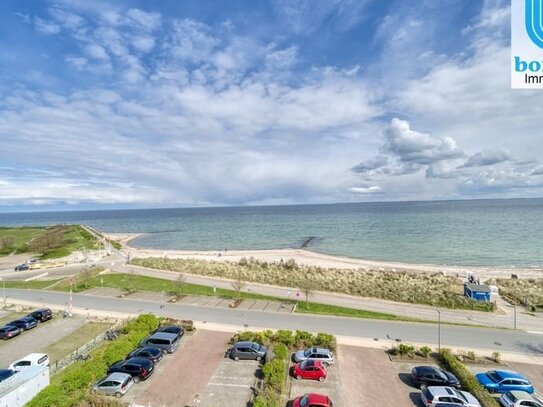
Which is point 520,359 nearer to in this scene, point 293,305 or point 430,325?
point 430,325

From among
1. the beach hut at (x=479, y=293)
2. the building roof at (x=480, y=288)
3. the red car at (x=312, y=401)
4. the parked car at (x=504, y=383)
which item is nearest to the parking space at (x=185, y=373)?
the red car at (x=312, y=401)

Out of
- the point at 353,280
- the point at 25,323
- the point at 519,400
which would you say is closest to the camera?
the point at 519,400

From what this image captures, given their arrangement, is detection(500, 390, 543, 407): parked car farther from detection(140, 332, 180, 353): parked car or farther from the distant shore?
the distant shore

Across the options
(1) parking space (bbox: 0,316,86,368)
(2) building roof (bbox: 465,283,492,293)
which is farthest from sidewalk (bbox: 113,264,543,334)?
(1) parking space (bbox: 0,316,86,368)

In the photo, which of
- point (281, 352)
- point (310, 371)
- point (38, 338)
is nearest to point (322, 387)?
point (310, 371)

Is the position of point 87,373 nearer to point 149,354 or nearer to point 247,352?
point 149,354

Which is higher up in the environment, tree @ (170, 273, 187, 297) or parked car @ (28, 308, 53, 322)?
tree @ (170, 273, 187, 297)

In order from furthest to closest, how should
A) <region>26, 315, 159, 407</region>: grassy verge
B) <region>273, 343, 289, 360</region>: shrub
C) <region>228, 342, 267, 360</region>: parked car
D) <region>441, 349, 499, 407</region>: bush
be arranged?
<region>228, 342, 267, 360</region>: parked car → <region>273, 343, 289, 360</region>: shrub → <region>441, 349, 499, 407</region>: bush → <region>26, 315, 159, 407</region>: grassy verge
